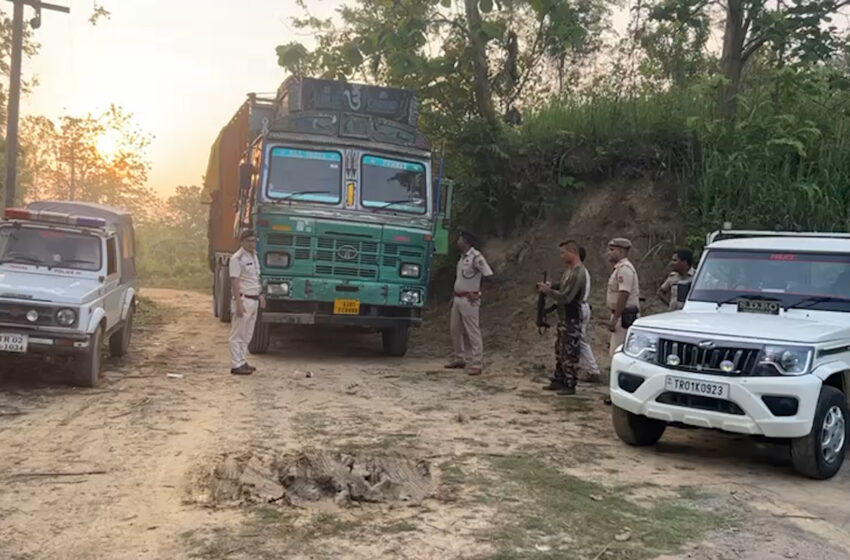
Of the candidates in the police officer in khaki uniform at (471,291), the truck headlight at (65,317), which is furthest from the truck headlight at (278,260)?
the truck headlight at (65,317)

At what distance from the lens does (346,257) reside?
34.3ft

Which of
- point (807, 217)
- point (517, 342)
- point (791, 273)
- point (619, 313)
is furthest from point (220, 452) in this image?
point (807, 217)

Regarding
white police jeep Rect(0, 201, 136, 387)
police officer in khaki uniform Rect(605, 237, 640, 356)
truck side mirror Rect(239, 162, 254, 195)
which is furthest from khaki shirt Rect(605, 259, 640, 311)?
white police jeep Rect(0, 201, 136, 387)

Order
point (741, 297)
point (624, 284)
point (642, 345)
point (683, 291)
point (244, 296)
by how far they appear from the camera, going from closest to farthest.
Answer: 1. point (642, 345)
2. point (741, 297)
3. point (683, 291)
4. point (624, 284)
5. point (244, 296)

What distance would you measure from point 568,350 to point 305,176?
14.4ft

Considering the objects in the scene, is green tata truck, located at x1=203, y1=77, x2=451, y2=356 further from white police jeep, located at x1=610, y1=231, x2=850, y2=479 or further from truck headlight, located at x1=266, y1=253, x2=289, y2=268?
white police jeep, located at x1=610, y1=231, x2=850, y2=479

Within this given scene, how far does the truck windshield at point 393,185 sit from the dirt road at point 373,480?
294 cm

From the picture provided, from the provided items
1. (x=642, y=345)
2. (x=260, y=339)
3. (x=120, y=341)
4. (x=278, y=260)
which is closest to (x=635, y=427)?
(x=642, y=345)

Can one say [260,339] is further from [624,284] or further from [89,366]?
[624,284]

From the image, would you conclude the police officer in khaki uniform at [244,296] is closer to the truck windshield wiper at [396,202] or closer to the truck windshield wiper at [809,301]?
the truck windshield wiper at [396,202]

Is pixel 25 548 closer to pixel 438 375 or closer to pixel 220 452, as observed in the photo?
pixel 220 452

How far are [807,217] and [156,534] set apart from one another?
1034 centimetres

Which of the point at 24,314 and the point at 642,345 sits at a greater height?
the point at 642,345

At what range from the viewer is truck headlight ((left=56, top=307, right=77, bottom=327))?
26.0 ft
